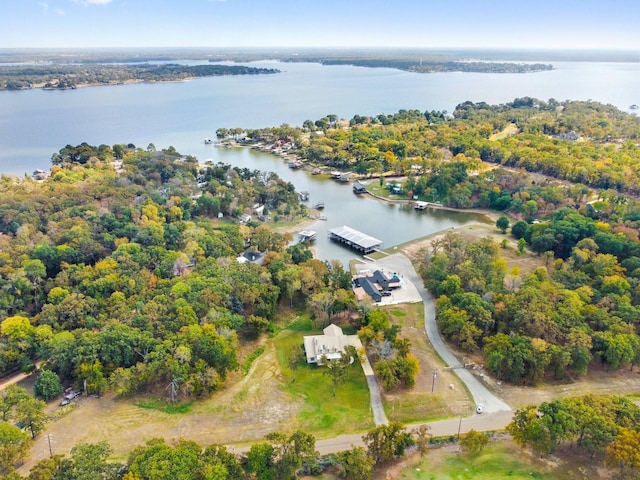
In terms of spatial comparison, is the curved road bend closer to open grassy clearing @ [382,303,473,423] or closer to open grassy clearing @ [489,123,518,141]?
open grassy clearing @ [382,303,473,423]

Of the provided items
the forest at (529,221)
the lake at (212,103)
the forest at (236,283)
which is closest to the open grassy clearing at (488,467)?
the forest at (236,283)

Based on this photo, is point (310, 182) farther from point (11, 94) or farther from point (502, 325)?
point (11, 94)

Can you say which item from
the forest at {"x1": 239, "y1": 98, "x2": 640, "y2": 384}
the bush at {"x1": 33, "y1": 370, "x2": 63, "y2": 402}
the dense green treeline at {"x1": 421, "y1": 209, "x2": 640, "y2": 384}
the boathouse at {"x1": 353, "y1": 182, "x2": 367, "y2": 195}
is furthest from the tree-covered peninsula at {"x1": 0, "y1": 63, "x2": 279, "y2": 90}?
the dense green treeline at {"x1": 421, "y1": 209, "x2": 640, "y2": 384}

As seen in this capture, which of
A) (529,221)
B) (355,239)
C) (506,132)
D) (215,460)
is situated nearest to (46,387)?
(215,460)

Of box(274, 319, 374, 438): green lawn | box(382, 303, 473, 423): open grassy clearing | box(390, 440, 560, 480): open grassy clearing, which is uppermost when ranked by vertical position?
box(390, 440, 560, 480): open grassy clearing

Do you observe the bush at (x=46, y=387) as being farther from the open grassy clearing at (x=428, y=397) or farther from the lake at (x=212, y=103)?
the lake at (x=212, y=103)

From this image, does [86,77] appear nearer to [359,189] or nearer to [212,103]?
[212,103]

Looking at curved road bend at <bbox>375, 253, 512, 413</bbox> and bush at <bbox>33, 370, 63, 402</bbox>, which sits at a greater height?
bush at <bbox>33, 370, 63, 402</bbox>
